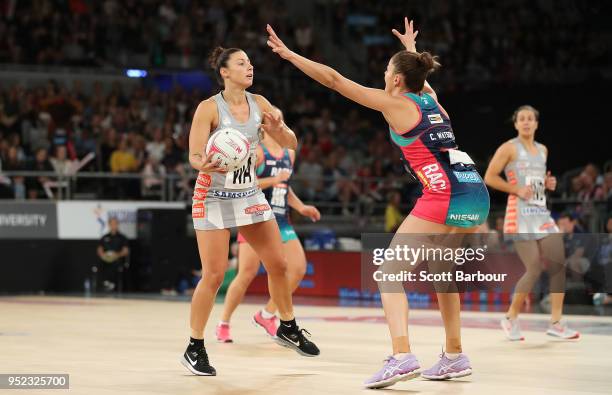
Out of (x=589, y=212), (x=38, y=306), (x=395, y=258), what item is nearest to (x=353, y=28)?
(x=589, y=212)

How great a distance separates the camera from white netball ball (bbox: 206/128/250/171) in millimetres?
7832

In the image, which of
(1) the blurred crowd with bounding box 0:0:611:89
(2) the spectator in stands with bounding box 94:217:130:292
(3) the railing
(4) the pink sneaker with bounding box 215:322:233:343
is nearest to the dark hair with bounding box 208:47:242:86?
(4) the pink sneaker with bounding box 215:322:233:343

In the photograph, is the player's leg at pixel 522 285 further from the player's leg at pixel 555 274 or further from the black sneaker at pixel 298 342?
the black sneaker at pixel 298 342

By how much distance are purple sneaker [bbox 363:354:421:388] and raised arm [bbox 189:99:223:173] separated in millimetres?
1819

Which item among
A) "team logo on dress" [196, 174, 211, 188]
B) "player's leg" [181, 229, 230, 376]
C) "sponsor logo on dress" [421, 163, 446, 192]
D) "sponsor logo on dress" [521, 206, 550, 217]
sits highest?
"sponsor logo on dress" [421, 163, 446, 192]

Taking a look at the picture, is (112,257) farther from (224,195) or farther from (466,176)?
(466,176)

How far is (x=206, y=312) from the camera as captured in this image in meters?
8.16

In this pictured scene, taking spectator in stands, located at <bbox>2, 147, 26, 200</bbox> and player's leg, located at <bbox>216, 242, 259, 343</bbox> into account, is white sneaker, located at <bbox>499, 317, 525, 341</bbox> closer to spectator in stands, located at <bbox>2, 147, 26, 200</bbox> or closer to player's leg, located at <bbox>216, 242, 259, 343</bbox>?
player's leg, located at <bbox>216, 242, 259, 343</bbox>

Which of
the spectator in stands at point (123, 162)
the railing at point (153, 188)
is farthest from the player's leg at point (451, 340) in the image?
the spectator in stands at point (123, 162)

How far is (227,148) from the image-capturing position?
7.87 metres

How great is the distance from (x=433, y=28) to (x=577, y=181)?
10.8 m

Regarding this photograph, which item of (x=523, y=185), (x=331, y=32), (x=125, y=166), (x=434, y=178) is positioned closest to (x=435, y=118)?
(x=434, y=178)

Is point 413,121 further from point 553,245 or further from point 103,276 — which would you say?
point 103,276

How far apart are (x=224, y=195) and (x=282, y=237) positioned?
2842 millimetres
